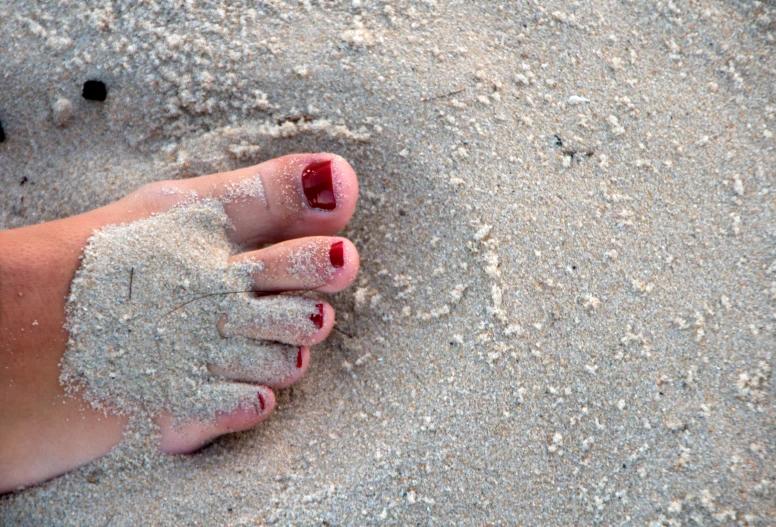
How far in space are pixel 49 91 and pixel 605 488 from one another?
4.31 ft

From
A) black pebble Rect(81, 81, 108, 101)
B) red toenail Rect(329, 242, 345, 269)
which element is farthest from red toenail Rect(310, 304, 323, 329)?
black pebble Rect(81, 81, 108, 101)

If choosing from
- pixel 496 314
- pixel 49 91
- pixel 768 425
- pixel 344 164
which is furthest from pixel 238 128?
pixel 768 425

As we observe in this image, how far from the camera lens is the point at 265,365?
3.70ft

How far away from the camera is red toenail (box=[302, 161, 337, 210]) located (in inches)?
42.0

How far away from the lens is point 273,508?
1.04 metres

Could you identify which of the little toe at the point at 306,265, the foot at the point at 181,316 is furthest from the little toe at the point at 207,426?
the little toe at the point at 306,265

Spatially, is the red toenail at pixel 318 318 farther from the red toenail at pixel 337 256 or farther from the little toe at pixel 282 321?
the red toenail at pixel 337 256

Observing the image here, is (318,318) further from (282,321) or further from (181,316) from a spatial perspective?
(181,316)

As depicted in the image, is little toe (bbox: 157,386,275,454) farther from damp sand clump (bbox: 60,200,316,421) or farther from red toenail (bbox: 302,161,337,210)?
red toenail (bbox: 302,161,337,210)

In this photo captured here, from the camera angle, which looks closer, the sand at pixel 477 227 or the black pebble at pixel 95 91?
the sand at pixel 477 227

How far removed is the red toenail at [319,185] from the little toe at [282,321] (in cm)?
20

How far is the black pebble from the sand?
0.02 m

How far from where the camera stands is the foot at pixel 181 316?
1.06 metres

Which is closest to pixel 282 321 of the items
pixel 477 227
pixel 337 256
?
pixel 337 256
